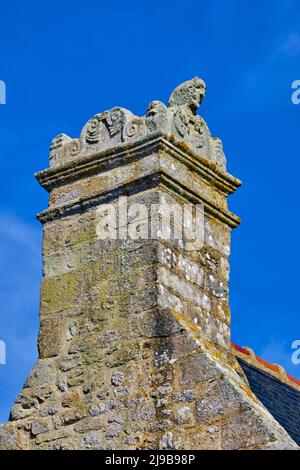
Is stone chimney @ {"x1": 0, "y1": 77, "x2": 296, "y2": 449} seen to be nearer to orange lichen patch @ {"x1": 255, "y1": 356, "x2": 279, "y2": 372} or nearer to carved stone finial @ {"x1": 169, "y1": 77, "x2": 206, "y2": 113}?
carved stone finial @ {"x1": 169, "y1": 77, "x2": 206, "y2": 113}

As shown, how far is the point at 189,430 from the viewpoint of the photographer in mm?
7762

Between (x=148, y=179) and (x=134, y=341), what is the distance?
43.9 inches

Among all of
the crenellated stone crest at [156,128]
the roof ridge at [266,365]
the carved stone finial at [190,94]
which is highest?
the roof ridge at [266,365]

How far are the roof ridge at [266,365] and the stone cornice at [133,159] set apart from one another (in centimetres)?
669

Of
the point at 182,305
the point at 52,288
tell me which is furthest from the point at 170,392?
the point at 52,288

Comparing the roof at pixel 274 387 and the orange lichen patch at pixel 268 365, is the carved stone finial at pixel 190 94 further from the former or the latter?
the orange lichen patch at pixel 268 365

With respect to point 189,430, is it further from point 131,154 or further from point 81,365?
point 131,154

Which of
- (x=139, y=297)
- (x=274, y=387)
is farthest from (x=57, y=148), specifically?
(x=274, y=387)

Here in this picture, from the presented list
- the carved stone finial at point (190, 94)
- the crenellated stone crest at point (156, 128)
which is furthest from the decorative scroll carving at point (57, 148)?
the carved stone finial at point (190, 94)

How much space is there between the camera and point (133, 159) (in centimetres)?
877

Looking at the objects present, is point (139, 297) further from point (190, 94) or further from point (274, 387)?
point (274, 387)

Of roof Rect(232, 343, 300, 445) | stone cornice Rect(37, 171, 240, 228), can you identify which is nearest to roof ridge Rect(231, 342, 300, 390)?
roof Rect(232, 343, 300, 445)

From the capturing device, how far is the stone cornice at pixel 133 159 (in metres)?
8.68
